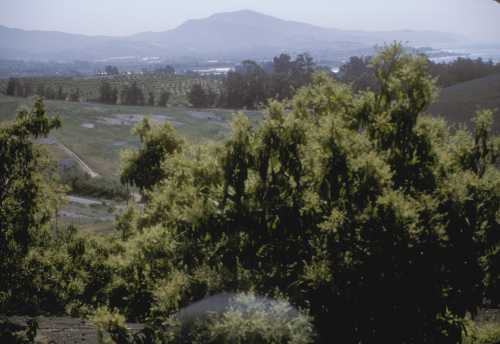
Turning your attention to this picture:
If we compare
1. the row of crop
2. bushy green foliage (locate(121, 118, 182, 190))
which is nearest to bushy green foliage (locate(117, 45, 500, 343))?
bushy green foliage (locate(121, 118, 182, 190))

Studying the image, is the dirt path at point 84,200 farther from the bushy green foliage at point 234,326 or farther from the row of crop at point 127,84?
the row of crop at point 127,84

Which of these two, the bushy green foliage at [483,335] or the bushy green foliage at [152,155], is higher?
the bushy green foliage at [152,155]

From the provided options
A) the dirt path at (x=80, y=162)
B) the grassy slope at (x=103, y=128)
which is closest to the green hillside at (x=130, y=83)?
the grassy slope at (x=103, y=128)

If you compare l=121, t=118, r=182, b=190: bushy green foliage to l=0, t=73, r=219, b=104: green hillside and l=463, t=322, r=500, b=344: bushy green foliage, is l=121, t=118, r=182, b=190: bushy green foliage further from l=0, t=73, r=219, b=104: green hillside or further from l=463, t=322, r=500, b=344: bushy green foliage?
l=0, t=73, r=219, b=104: green hillside

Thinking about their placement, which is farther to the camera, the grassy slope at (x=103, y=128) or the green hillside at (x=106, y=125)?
the green hillside at (x=106, y=125)

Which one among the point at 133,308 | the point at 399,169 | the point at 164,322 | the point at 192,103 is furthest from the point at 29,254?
the point at 192,103

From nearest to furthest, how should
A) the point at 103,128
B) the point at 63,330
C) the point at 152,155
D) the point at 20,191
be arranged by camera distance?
the point at 63,330 < the point at 20,191 < the point at 152,155 < the point at 103,128

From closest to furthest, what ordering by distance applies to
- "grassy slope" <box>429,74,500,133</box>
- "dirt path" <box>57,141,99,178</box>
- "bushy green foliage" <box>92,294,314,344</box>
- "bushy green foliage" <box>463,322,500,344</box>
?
1. "bushy green foliage" <box>92,294,314,344</box>
2. "bushy green foliage" <box>463,322,500,344</box>
3. "grassy slope" <box>429,74,500,133</box>
4. "dirt path" <box>57,141,99,178</box>

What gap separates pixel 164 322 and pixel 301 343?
226cm

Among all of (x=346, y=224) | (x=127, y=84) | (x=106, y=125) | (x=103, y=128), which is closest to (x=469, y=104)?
(x=346, y=224)

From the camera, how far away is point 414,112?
30.6 feet

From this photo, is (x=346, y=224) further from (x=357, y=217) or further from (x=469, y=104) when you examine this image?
(x=469, y=104)

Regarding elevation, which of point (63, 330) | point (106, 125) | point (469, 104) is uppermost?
point (469, 104)

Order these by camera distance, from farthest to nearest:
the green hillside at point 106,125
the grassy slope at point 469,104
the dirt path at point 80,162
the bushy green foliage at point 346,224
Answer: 1. the green hillside at point 106,125
2. the dirt path at point 80,162
3. the grassy slope at point 469,104
4. the bushy green foliage at point 346,224
